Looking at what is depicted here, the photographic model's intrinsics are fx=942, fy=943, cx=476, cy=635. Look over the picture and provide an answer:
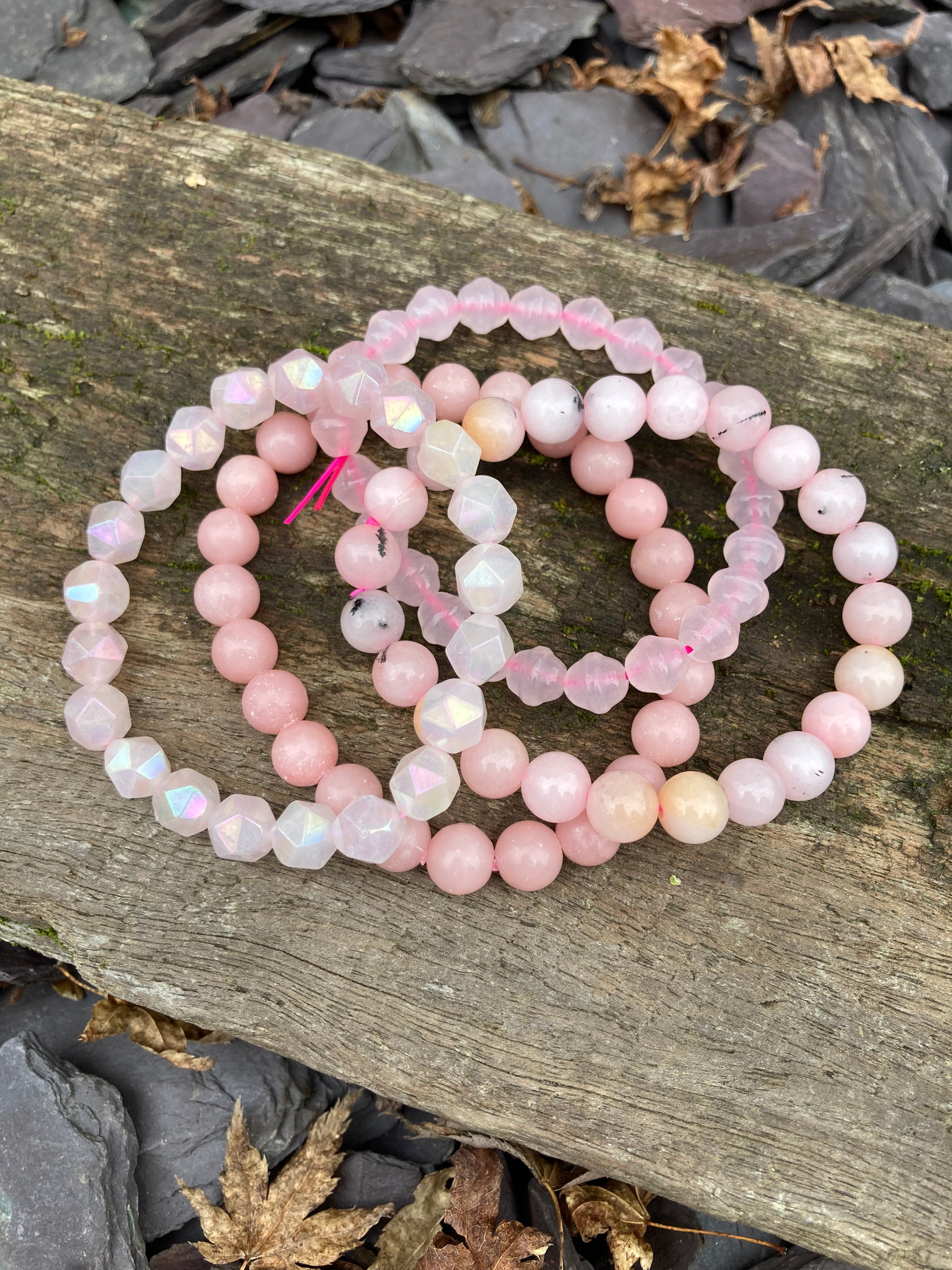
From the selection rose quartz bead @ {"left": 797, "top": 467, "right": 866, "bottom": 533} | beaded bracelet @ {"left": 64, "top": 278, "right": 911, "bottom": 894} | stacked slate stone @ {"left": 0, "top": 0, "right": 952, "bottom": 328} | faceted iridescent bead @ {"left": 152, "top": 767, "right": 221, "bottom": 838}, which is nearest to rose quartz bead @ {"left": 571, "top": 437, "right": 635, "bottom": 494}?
beaded bracelet @ {"left": 64, "top": 278, "right": 911, "bottom": 894}

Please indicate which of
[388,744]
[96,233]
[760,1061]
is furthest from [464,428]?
[760,1061]

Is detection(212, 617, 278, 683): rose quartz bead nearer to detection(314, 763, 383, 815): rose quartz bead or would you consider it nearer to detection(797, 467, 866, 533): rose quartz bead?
detection(314, 763, 383, 815): rose quartz bead

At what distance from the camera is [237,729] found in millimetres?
2363

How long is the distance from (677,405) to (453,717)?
0.99 meters

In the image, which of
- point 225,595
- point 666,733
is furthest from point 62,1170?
point 666,733

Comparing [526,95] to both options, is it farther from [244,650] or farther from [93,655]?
[93,655]

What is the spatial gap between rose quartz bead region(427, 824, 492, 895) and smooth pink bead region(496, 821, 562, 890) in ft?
0.13

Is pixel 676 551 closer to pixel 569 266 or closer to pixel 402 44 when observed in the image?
pixel 569 266

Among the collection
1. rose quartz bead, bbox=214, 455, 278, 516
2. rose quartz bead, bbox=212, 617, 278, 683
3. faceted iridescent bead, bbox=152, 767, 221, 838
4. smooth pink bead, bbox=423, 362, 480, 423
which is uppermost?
smooth pink bead, bbox=423, 362, 480, 423

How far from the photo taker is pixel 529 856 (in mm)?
2143

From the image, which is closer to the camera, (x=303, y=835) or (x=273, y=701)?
(x=303, y=835)

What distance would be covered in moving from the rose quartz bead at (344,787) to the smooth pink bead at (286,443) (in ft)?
2.68

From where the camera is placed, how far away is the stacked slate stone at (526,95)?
3.82m

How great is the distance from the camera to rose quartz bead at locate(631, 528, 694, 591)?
7.76ft
